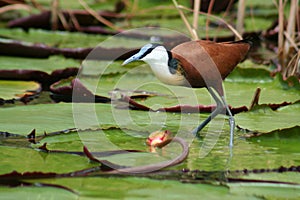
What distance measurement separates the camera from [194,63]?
8.04 feet

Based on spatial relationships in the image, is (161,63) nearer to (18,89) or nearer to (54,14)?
(18,89)

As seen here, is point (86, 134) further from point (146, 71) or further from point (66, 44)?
Result: point (66, 44)

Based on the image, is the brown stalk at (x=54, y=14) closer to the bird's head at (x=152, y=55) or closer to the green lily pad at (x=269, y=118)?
the green lily pad at (x=269, y=118)

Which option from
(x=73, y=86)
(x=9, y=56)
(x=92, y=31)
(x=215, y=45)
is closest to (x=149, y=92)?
(x=73, y=86)

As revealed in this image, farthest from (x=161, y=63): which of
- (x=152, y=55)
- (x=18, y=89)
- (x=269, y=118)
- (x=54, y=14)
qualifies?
(x=54, y=14)

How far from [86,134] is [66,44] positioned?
2.19 m

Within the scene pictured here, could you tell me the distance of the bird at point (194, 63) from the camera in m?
2.37

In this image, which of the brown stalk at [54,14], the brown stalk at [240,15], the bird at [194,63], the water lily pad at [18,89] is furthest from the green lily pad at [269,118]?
the brown stalk at [54,14]

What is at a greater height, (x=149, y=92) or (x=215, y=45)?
(x=215, y=45)

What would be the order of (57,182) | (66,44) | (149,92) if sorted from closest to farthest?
(57,182)
(149,92)
(66,44)

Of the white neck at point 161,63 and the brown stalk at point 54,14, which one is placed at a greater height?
the white neck at point 161,63

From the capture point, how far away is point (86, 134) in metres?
2.44

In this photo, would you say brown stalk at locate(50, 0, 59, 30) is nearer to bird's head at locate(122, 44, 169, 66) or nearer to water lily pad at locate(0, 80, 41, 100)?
water lily pad at locate(0, 80, 41, 100)

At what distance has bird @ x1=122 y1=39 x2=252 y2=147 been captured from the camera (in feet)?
7.77
